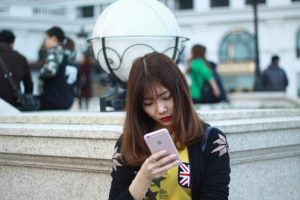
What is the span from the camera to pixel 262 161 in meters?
3.60

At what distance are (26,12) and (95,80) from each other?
329 inches

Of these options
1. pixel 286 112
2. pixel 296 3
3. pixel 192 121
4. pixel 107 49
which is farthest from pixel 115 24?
pixel 296 3

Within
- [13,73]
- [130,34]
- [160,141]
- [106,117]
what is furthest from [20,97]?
[160,141]

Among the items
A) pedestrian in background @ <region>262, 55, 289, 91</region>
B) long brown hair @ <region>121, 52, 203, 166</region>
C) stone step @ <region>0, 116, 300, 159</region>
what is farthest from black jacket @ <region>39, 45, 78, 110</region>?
pedestrian in background @ <region>262, 55, 289, 91</region>

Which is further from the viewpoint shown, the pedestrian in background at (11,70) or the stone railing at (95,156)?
the pedestrian in background at (11,70)

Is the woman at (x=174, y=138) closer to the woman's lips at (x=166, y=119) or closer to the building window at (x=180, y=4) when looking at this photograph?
the woman's lips at (x=166, y=119)

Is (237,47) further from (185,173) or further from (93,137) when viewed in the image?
(185,173)

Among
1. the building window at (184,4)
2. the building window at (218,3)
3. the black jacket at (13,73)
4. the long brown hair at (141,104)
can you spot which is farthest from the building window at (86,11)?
the long brown hair at (141,104)

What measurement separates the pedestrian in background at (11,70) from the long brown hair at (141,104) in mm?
3614

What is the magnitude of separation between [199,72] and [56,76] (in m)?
2.20

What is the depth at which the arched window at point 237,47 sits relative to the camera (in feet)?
139

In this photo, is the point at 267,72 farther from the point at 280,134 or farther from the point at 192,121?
the point at 192,121

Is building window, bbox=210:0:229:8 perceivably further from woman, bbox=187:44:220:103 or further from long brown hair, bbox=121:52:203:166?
long brown hair, bbox=121:52:203:166

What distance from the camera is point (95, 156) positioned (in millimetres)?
3285
